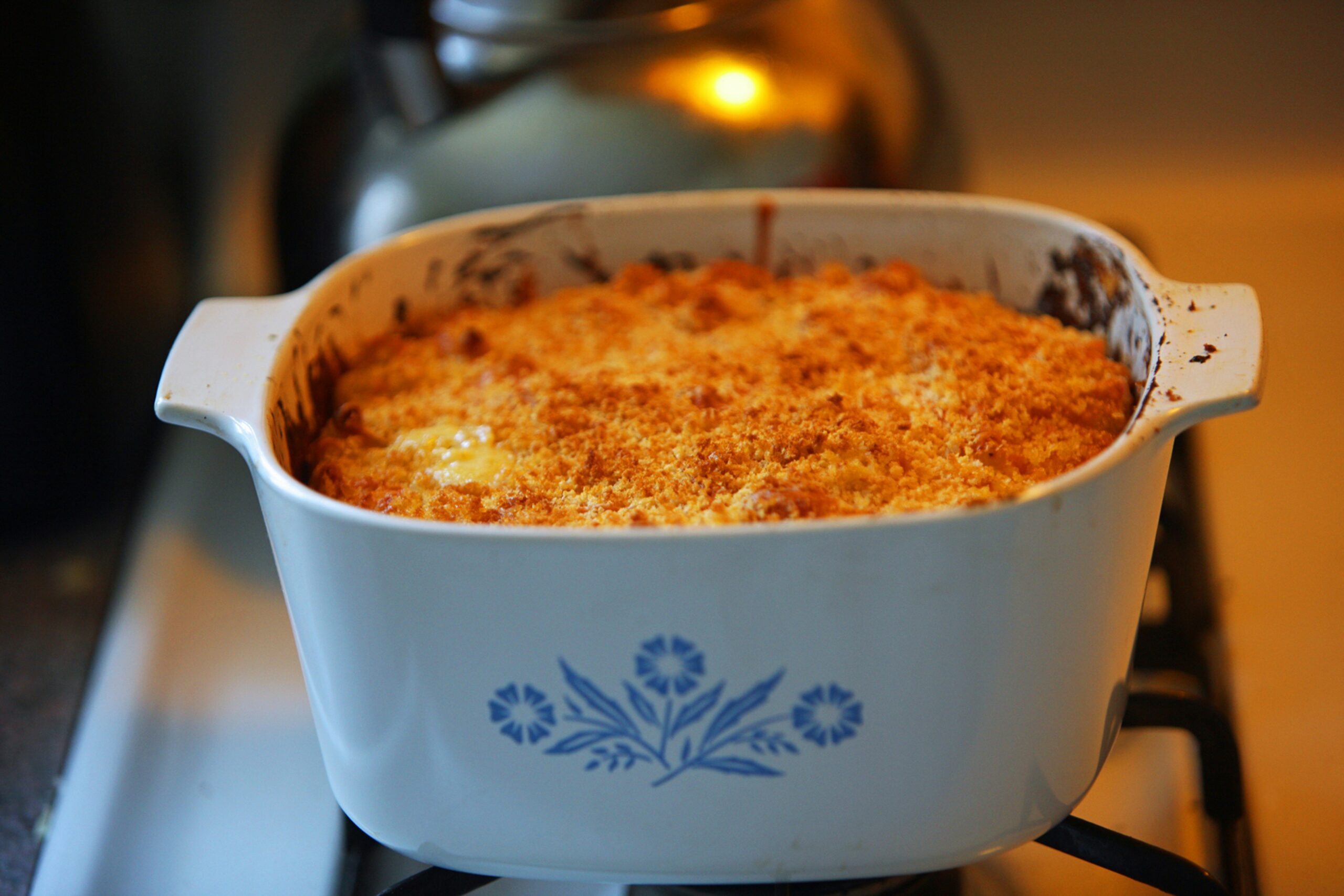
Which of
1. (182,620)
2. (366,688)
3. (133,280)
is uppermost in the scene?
(366,688)

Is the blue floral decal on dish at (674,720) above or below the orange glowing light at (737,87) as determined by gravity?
below

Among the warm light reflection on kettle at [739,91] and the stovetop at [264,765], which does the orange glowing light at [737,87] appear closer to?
the warm light reflection on kettle at [739,91]

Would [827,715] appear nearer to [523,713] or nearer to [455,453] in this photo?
[523,713]

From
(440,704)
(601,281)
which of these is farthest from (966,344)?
(440,704)

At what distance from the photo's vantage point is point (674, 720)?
45cm

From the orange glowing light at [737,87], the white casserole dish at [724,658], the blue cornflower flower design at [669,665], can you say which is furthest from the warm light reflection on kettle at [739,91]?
the blue cornflower flower design at [669,665]

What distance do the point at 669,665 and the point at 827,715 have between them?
0.23 feet

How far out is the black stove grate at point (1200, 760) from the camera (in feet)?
1.75

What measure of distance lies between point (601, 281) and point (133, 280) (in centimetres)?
58

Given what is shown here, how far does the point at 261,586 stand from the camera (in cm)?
88

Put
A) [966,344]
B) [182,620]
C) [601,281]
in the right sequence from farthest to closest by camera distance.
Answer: [182,620] < [601,281] < [966,344]

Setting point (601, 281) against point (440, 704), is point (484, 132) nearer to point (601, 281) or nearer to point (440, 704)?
point (601, 281)

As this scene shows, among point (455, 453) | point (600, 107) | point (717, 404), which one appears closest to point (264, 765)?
point (455, 453)

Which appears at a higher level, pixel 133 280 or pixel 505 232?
pixel 505 232
